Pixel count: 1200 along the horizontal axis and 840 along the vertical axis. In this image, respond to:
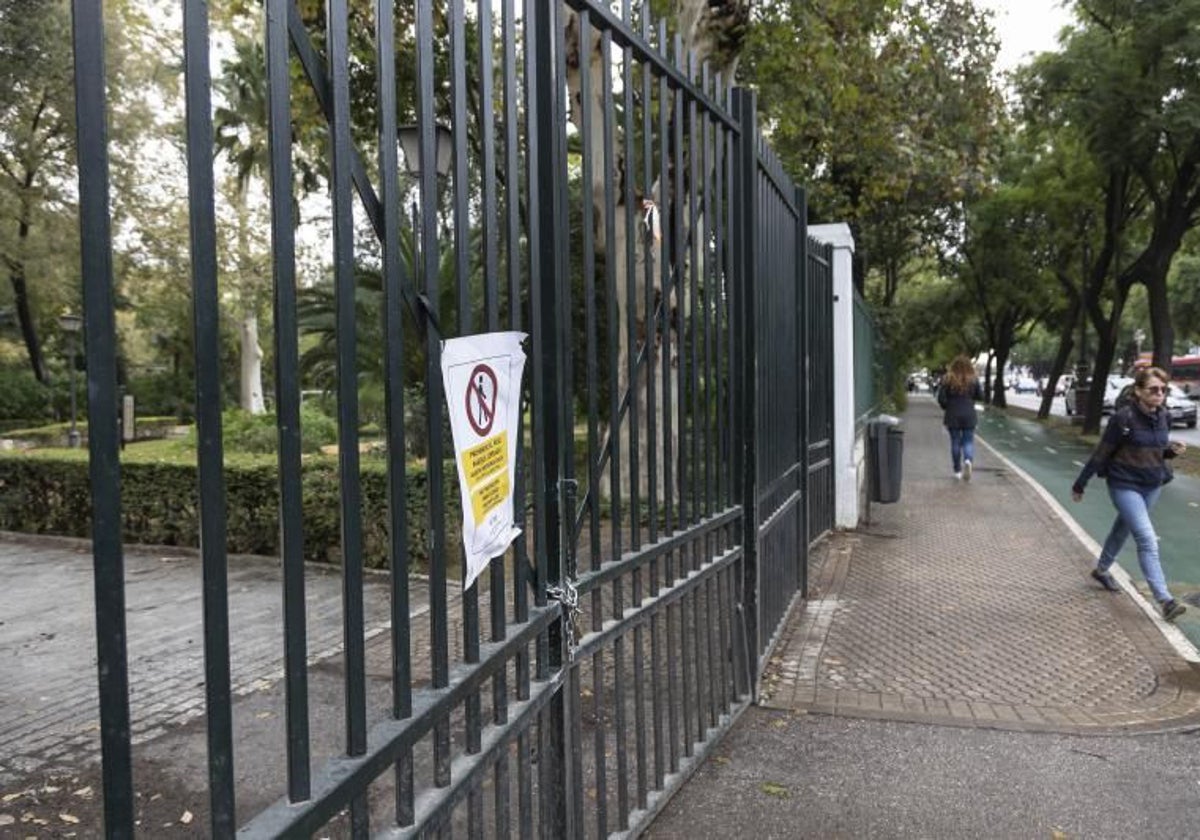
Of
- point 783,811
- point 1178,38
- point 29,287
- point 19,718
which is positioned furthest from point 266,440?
point 29,287

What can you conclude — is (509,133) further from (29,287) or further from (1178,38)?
(29,287)

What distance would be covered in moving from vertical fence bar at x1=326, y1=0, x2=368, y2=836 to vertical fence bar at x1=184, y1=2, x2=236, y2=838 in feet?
0.95

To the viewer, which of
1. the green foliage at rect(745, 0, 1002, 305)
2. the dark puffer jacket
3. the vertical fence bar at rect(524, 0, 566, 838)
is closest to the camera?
the vertical fence bar at rect(524, 0, 566, 838)

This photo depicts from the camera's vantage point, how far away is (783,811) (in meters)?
3.76

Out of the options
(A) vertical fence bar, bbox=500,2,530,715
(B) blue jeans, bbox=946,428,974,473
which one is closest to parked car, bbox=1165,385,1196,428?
(B) blue jeans, bbox=946,428,974,473

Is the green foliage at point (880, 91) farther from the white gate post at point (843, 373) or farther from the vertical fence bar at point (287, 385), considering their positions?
the vertical fence bar at point (287, 385)

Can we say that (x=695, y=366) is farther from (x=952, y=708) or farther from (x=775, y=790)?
(x=952, y=708)

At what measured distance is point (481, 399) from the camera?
2250 mm

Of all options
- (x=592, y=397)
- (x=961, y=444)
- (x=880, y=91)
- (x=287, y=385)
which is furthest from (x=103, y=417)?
(x=961, y=444)

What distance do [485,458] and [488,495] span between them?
10 cm

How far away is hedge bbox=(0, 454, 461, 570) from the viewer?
8.14m

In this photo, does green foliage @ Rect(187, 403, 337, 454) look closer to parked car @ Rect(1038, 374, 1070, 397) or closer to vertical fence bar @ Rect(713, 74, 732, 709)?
vertical fence bar @ Rect(713, 74, 732, 709)

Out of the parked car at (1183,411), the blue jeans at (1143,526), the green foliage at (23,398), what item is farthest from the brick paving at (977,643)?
the green foliage at (23,398)

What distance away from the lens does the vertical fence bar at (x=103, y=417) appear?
115 cm
